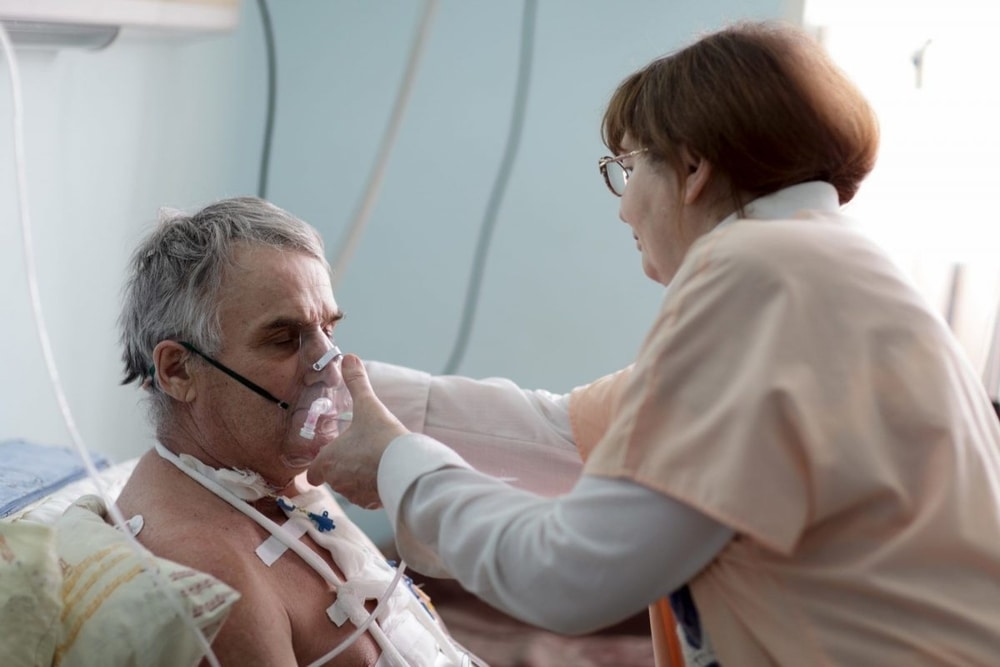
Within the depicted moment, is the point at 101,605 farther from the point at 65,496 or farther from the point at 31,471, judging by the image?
the point at 31,471

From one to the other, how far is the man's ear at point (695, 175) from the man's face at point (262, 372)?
65 cm

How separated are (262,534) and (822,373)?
929mm

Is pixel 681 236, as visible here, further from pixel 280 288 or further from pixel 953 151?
pixel 953 151

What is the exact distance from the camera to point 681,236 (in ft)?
4.53

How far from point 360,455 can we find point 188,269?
53 cm

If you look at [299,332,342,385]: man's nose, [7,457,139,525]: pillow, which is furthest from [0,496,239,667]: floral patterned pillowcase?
[299,332,342,385]: man's nose

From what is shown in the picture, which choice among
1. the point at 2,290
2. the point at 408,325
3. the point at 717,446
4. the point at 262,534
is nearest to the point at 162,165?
the point at 2,290

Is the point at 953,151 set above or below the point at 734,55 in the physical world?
below

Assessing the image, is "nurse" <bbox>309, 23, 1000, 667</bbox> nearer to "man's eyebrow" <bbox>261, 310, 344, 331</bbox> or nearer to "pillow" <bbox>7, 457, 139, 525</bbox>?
"man's eyebrow" <bbox>261, 310, 344, 331</bbox>

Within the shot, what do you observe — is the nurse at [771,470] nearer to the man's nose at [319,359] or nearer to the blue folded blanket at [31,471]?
the man's nose at [319,359]

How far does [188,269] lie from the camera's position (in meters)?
1.69

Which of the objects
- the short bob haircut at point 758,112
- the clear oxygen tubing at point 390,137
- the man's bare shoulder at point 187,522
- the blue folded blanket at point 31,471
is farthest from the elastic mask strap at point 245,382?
the clear oxygen tubing at point 390,137

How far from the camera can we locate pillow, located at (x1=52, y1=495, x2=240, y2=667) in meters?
Answer: 1.40

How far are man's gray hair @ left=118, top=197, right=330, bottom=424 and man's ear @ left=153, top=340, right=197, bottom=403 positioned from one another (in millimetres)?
24
